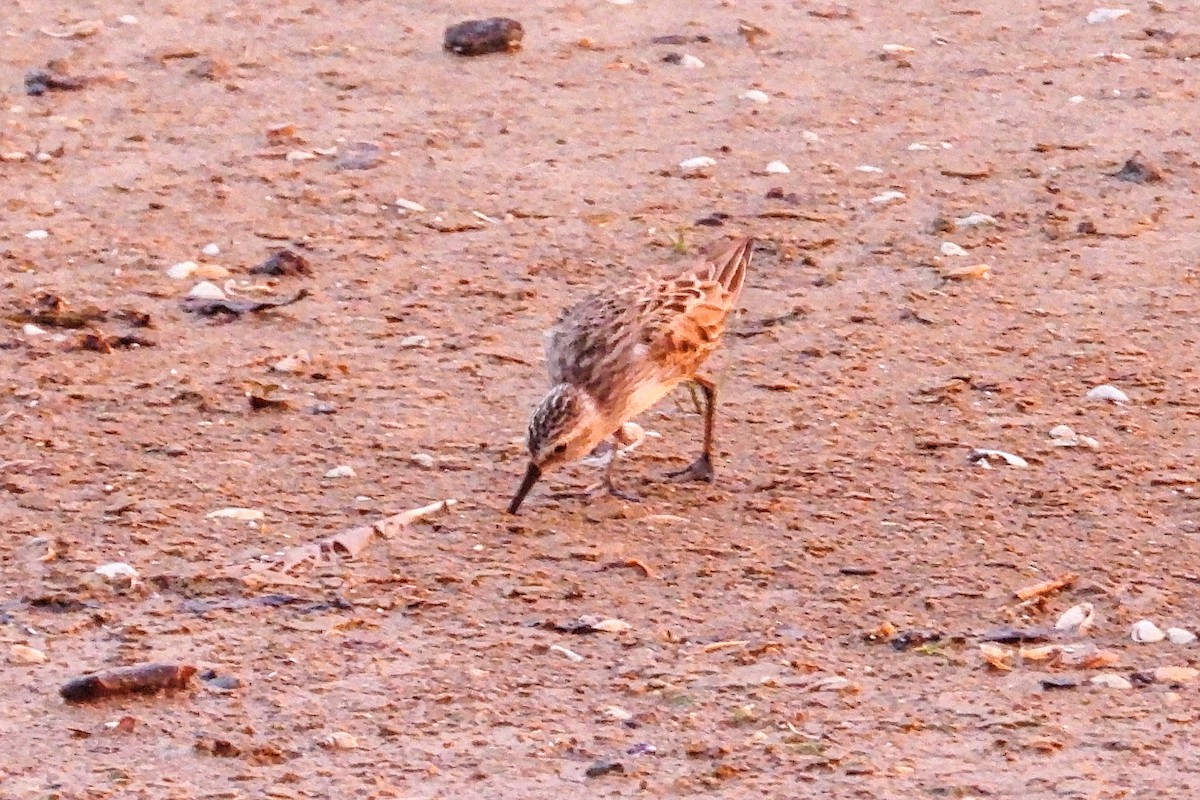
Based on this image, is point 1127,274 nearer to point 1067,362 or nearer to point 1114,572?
point 1067,362

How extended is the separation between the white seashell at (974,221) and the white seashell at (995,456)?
2.57m

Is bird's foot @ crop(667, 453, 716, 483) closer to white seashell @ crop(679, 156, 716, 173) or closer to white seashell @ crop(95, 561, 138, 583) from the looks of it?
white seashell @ crop(95, 561, 138, 583)

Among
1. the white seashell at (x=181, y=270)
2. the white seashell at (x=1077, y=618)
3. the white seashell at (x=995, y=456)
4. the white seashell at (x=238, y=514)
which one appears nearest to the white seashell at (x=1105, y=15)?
the white seashell at (x=181, y=270)

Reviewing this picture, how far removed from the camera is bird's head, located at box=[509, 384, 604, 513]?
708 cm

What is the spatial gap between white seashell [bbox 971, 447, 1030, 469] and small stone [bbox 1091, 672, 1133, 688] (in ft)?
5.35

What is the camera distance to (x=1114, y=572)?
659cm

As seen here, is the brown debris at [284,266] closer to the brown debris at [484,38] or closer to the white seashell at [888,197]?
the white seashell at [888,197]

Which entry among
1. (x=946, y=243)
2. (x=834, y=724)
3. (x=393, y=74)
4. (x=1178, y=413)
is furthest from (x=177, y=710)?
Answer: (x=393, y=74)

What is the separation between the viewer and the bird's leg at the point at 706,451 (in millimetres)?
7395

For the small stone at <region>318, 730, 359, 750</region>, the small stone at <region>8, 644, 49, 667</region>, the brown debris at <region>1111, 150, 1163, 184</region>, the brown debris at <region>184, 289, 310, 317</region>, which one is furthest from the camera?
the brown debris at <region>1111, 150, 1163, 184</region>

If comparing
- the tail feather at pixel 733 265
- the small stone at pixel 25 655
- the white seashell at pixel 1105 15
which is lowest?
the white seashell at pixel 1105 15

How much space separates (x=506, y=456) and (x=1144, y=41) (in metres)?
6.67

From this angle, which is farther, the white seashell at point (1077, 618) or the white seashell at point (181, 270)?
the white seashell at point (181, 270)

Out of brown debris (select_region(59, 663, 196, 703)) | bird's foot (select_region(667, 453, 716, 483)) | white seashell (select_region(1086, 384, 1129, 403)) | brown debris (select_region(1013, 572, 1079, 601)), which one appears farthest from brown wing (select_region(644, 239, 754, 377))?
brown debris (select_region(59, 663, 196, 703))
